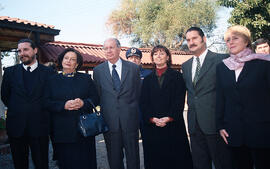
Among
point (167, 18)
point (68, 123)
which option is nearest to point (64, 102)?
point (68, 123)

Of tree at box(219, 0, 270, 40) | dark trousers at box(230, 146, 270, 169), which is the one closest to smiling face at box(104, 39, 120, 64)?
dark trousers at box(230, 146, 270, 169)

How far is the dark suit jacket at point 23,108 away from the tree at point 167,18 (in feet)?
75.5

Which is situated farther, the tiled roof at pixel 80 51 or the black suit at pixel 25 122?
the tiled roof at pixel 80 51

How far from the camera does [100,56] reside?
1023 cm

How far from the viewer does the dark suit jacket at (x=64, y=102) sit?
9.43ft

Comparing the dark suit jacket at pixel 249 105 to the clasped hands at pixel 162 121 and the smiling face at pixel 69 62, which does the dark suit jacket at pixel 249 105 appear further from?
the smiling face at pixel 69 62

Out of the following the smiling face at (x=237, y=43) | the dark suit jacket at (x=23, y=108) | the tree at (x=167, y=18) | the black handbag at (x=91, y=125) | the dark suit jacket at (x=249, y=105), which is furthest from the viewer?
the tree at (x=167, y=18)

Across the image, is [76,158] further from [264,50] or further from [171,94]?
[264,50]

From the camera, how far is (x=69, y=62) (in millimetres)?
3062

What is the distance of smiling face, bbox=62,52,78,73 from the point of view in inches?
121

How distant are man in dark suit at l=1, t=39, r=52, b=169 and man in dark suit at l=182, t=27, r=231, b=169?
7.11ft

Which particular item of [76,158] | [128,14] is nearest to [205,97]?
[76,158]

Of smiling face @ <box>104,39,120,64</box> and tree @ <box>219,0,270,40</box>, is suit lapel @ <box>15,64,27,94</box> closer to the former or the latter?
smiling face @ <box>104,39,120,64</box>

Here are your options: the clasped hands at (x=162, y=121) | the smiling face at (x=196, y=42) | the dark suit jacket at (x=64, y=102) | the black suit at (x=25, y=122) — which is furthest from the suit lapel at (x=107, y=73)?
the smiling face at (x=196, y=42)
